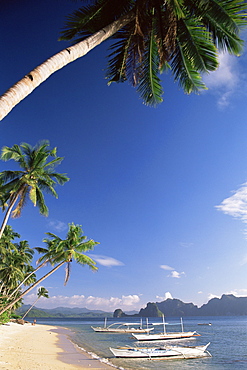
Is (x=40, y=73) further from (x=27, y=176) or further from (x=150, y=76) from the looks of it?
(x=27, y=176)

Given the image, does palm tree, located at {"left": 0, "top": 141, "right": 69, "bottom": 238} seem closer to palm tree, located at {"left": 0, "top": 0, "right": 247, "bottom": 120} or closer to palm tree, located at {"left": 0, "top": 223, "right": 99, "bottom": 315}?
palm tree, located at {"left": 0, "top": 223, "right": 99, "bottom": 315}

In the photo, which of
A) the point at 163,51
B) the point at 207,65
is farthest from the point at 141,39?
the point at 207,65

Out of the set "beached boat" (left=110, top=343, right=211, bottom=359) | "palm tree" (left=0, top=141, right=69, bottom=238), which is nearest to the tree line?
"palm tree" (left=0, top=141, right=69, bottom=238)

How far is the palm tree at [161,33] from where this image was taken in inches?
254

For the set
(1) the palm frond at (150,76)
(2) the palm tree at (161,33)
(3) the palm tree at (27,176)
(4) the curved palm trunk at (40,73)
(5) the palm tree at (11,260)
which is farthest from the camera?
(5) the palm tree at (11,260)

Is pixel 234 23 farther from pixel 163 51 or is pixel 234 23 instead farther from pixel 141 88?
pixel 141 88

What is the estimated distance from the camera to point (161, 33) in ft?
23.4

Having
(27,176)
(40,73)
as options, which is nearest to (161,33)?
(40,73)

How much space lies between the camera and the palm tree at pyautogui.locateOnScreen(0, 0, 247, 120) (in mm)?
6453

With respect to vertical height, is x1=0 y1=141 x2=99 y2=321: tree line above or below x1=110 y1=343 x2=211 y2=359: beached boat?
above

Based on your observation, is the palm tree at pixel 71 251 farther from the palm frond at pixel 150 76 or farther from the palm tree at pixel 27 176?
the palm frond at pixel 150 76

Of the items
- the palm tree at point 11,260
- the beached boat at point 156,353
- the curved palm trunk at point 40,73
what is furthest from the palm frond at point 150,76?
the palm tree at point 11,260

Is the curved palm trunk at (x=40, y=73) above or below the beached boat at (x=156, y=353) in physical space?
above

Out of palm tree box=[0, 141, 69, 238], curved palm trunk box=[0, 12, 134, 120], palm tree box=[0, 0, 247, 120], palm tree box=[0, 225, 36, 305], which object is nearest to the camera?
curved palm trunk box=[0, 12, 134, 120]
